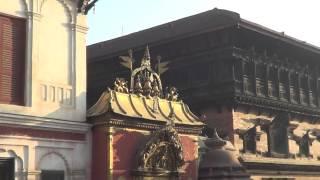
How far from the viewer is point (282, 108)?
89.6 feet

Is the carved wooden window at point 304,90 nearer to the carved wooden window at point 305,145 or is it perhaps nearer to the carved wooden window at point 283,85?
the carved wooden window at point 283,85

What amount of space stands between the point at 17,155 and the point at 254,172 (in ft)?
45.6

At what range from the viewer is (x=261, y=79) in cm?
2689

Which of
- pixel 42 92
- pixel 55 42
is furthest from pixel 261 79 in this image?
pixel 42 92

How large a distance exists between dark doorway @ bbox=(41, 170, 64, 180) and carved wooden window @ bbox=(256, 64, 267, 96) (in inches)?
551

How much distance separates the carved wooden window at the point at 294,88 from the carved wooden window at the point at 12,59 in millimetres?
17671

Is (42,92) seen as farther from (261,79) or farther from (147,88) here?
(261,79)

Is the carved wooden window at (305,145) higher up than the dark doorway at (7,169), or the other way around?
the carved wooden window at (305,145)

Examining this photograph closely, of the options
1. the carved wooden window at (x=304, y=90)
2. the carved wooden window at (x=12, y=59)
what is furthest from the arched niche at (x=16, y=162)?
the carved wooden window at (x=304, y=90)

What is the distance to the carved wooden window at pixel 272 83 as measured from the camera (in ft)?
89.6

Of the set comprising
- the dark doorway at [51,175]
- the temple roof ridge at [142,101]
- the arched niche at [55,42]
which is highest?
the arched niche at [55,42]

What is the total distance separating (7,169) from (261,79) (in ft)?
52.7

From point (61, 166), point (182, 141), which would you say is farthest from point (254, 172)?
point (61, 166)

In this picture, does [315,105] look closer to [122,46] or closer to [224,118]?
[224,118]
